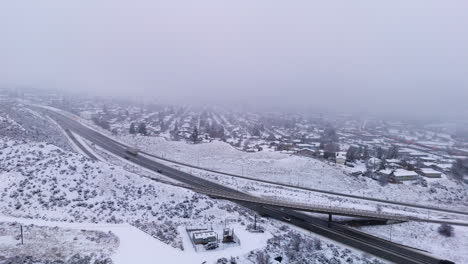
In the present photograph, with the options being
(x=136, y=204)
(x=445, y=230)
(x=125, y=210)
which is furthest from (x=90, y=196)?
(x=445, y=230)

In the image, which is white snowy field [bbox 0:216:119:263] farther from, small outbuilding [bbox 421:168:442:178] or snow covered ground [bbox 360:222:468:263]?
small outbuilding [bbox 421:168:442:178]

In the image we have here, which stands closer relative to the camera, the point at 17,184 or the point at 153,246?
the point at 153,246

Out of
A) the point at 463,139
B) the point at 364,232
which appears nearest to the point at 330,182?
the point at 364,232

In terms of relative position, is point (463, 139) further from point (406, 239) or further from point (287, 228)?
point (287, 228)

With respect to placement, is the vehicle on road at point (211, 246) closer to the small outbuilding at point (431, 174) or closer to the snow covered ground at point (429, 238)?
the snow covered ground at point (429, 238)

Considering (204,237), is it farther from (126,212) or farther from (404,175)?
(404,175)

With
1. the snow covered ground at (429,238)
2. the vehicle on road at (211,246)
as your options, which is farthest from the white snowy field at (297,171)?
the vehicle on road at (211,246)

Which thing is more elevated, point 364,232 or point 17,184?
point 17,184

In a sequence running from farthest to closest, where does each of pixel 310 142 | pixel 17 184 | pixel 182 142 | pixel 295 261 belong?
pixel 310 142 < pixel 182 142 < pixel 17 184 < pixel 295 261
